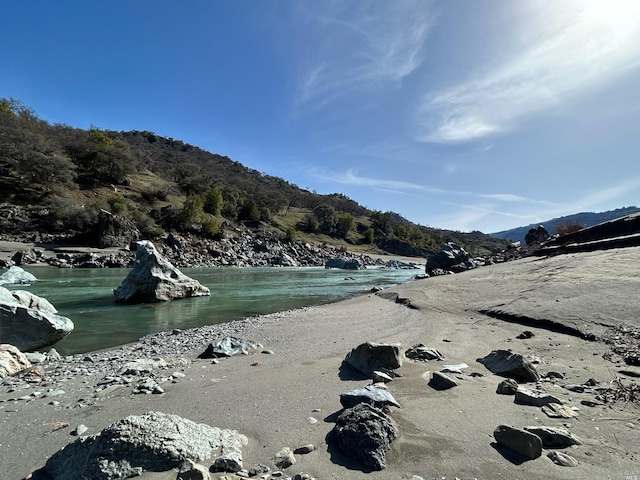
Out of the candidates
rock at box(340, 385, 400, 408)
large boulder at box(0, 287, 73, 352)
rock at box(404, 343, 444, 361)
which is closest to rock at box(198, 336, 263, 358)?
rock at box(404, 343, 444, 361)

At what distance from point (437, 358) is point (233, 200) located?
92.4m

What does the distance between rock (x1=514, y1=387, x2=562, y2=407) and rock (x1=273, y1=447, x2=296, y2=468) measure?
3.23m

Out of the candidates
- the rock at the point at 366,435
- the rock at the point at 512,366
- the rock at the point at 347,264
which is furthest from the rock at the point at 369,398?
the rock at the point at 347,264

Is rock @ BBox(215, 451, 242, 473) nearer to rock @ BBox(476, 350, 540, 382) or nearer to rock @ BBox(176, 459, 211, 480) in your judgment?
rock @ BBox(176, 459, 211, 480)

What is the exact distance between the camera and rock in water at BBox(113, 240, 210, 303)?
19.0m

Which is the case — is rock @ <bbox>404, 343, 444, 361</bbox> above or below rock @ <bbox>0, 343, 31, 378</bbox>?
below

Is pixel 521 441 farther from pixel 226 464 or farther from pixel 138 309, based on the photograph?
pixel 138 309

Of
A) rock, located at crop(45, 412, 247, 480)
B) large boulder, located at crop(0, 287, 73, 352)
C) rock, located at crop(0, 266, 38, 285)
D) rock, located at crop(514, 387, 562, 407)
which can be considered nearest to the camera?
rock, located at crop(45, 412, 247, 480)

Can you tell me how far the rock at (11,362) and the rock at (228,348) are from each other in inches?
147

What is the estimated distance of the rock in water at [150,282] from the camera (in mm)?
18984

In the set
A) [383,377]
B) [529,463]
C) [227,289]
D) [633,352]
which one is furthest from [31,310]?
[227,289]

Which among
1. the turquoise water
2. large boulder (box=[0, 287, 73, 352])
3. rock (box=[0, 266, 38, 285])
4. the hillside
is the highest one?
the hillside

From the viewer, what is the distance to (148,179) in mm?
89188

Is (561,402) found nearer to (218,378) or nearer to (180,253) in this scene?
(218,378)
